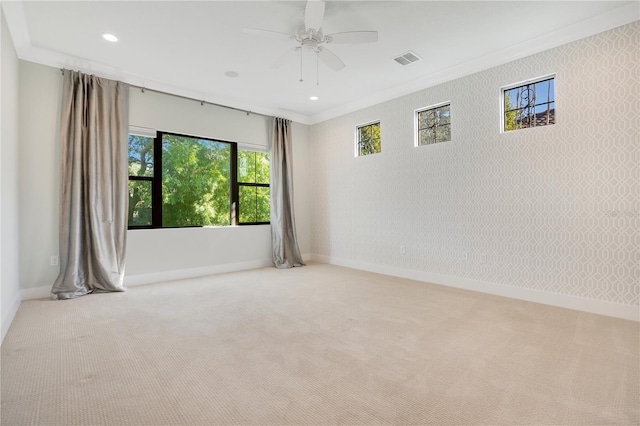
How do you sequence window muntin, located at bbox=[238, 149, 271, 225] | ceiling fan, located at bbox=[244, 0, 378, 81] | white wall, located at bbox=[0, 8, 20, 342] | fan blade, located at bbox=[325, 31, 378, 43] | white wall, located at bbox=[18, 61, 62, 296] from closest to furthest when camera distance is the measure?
ceiling fan, located at bbox=[244, 0, 378, 81], white wall, located at bbox=[0, 8, 20, 342], fan blade, located at bbox=[325, 31, 378, 43], white wall, located at bbox=[18, 61, 62, 296], window muntin, located at bbox=[238, 149, 271, 225]

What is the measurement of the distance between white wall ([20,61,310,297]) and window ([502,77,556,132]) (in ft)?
12.4

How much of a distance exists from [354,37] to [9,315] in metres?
4.11

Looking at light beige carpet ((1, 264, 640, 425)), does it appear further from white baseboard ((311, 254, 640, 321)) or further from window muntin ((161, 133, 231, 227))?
window muntin ((161, 133, 231, 227))

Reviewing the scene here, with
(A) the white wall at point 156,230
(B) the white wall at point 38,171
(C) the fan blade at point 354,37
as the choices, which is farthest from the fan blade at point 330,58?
(B) the white wall at point 38,171

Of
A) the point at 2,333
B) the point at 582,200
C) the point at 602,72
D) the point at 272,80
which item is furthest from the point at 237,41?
the point at 582,200

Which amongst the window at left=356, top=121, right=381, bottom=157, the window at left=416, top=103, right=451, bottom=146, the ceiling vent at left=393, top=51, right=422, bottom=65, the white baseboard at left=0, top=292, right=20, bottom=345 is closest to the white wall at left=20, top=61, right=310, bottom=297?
the white baseboard at left=0, top=292, right=20, bottom=345

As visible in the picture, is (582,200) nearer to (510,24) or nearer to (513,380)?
(510,24)

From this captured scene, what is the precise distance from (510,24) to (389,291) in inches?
128

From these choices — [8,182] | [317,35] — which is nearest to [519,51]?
[317,35]

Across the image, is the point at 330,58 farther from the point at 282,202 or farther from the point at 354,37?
the point at 282,202

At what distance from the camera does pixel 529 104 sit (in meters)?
3.76

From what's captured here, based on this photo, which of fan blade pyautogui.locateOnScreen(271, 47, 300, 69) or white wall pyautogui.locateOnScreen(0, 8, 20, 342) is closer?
white wall pyautogui.locateOnScreen(0, 8, 20, 342)

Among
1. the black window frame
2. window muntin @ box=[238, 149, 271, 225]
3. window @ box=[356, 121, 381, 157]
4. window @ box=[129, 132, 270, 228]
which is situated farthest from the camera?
window muntin @ box=[238, 149, 271, 225]

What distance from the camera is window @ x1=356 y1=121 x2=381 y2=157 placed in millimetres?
5434
